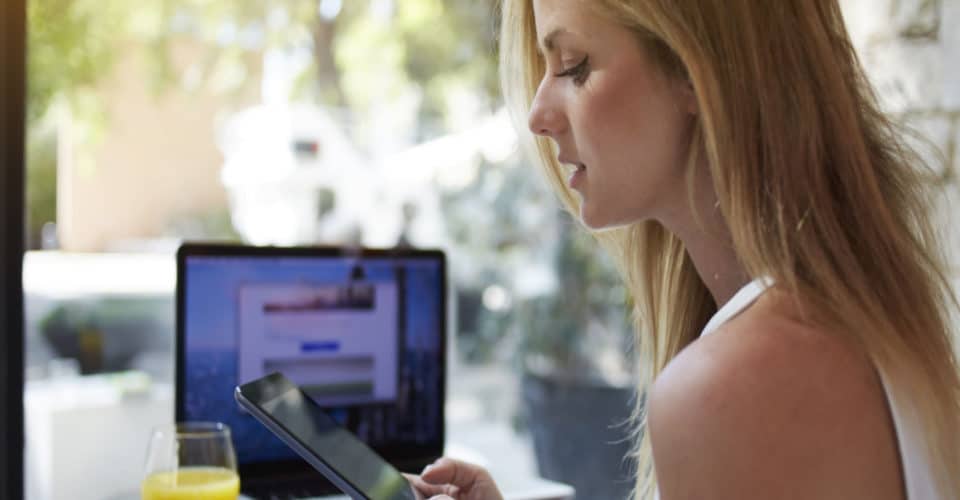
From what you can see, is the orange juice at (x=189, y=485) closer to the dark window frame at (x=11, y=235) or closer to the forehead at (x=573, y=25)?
the forehead at (x=573, y=25)

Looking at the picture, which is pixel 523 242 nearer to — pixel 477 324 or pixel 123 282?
pixel 477 324

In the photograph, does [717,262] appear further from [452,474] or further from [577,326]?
[577,326]

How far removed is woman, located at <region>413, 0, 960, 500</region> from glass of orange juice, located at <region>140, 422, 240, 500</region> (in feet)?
1.70

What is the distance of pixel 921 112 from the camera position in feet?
6.33

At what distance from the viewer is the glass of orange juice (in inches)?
42.2

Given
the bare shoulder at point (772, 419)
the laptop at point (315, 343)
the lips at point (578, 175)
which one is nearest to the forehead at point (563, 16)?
the lips at point (578, 175)

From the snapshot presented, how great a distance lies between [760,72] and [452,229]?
2477mm

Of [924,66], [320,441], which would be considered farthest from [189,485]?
[924,66]

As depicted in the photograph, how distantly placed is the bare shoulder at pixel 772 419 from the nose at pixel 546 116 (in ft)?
0.85

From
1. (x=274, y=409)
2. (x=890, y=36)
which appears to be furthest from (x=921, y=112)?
(x=274, y=409)

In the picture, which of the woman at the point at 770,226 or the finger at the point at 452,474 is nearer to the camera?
the woman at the point at 770,226

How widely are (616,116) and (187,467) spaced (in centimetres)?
62

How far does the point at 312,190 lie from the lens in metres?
2.97

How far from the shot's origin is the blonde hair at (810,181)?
2.49ft
